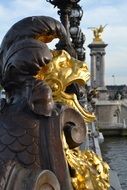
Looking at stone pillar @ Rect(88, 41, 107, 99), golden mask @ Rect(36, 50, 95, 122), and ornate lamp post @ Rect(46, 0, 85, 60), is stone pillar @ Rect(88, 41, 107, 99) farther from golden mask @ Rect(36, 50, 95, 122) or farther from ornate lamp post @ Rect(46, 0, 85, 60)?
golden mask @ Rect(36, 50, 95, 122)

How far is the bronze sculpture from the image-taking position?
1.92m

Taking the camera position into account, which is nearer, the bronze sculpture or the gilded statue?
the bronze sculpture

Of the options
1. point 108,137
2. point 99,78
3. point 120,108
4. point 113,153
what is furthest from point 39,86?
point 99,78

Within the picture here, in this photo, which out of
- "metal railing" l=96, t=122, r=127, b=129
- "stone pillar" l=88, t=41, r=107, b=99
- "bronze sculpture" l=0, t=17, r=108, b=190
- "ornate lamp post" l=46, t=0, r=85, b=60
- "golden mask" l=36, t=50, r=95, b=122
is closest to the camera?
"bronze sculpture" l=0, t=17, r=108, b=190

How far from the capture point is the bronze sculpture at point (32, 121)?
1.92 meters

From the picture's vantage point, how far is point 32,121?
2.05 meters

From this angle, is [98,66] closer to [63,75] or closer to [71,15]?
[71,15]

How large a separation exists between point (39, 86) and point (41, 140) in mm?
224

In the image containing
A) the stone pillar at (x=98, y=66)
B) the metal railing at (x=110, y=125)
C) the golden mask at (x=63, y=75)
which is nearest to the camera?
the golden mask at (x=63, y=75)

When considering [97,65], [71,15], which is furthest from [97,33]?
[71,15]

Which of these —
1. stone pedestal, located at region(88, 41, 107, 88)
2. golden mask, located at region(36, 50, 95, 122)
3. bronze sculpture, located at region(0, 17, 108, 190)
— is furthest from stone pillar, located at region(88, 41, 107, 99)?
A: bronze sculpture, located at region(0, 17, 108, 190)

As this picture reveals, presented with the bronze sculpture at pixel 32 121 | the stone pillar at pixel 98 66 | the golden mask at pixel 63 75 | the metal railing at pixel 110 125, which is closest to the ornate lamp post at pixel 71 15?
the golden mask at pixel 63 75

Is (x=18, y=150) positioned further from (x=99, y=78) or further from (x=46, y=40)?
(x=99, y=78)

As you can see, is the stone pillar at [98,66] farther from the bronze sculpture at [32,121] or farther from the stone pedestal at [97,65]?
the bronze sculpture at [32,121]
